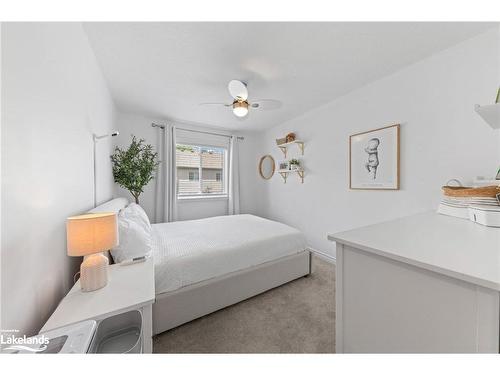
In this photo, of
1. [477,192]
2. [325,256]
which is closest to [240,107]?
[477,192]

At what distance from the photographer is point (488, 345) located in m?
0.54

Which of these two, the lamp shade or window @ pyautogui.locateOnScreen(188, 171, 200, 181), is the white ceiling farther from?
window @ pyautogui.locateOnScreen(188, 171, 200, 181)

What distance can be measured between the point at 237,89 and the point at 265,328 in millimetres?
2195

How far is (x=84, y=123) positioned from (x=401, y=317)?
2294 millimetres

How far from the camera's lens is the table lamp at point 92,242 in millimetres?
877

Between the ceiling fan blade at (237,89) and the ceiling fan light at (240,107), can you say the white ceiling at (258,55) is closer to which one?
the ceiling fan blade at (237,89)

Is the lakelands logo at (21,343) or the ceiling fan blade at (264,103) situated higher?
the ceiling fan blade at (264,103)

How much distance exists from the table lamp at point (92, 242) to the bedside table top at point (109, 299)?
0.06 m

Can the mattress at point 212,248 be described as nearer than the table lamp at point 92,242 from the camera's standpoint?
No

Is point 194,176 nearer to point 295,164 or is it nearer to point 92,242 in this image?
point 295,164

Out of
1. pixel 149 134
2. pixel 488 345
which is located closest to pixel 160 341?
pixel 488 345

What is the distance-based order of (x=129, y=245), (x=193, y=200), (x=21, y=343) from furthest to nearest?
(x=193, y=200)
(x=129, y=245)
(x=21, y=343)

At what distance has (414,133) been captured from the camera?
1850 millimetres

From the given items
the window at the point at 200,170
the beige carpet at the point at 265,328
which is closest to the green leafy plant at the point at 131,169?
the window at the point at 200,170
